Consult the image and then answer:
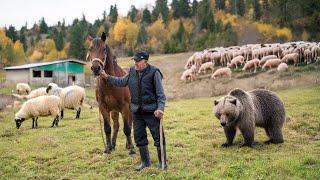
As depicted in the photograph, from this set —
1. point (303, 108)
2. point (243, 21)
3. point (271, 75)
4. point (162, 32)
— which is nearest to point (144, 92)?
point (303, 108)

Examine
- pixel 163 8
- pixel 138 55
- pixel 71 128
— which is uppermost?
pixel 163 8

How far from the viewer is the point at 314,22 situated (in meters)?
53.8

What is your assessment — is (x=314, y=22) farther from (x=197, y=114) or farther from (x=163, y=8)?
Answer: (x=163, y=8)

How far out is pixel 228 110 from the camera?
362 inches

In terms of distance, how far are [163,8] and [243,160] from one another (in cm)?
11424

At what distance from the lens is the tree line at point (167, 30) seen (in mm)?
77875

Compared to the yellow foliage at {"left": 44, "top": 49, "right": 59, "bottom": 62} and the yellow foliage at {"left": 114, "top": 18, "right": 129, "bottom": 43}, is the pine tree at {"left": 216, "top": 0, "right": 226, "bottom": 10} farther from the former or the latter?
the yellow foliage at {"left": 44, "top": 49, "right": 59, "bottom": 62}

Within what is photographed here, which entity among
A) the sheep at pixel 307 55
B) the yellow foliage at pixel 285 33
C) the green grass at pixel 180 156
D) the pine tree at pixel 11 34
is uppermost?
the pine tree at pixel 11 34

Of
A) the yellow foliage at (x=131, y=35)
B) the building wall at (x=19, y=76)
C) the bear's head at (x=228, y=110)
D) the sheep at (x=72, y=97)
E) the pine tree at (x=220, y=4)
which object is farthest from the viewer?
the pine tree at (x=220, y=4)

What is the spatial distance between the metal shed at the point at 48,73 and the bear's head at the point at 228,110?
152 feet

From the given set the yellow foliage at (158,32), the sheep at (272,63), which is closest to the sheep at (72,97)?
the sheep at (272,63)

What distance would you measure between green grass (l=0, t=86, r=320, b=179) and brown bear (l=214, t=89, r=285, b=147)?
0.40 metres

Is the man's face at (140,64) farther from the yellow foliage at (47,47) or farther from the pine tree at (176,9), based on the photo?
the pine tree at (176,9)

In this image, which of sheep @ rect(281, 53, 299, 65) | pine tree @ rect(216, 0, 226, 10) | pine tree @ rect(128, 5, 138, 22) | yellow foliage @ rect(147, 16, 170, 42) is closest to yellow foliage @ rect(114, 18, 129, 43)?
yellow foliage @ rect(147, 16, 170, 42)
